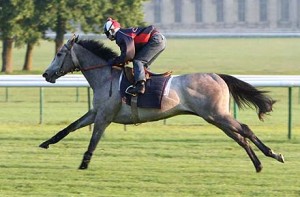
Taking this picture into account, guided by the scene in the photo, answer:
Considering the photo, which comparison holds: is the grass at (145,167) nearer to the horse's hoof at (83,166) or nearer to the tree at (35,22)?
the horse's hoof at (83,166)

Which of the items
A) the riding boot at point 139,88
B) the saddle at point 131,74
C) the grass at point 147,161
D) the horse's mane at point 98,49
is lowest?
the grass at point 147,161

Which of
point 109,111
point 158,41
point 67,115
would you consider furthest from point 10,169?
point 67,115

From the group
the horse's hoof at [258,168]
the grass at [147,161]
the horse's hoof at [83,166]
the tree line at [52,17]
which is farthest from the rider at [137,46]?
the tree line at [52,17]

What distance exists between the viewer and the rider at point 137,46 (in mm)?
10844

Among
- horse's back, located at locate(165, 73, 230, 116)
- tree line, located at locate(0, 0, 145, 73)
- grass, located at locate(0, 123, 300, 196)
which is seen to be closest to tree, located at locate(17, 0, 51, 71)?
tree line, located at locate(0, 0, 145, 73)

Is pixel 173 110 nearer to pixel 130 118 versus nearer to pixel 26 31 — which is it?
pixel 130 118

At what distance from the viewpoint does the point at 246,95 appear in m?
11.3

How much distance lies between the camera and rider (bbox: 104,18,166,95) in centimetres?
1084

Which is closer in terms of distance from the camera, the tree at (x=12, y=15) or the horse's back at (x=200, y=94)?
the horse's back at (x=200, y=94)

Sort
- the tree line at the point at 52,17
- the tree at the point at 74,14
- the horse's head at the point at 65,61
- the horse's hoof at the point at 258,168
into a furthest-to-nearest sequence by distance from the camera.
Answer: the tree at the point at 74,14
the tree line at the point at 52,17
the horse's head at the point at 65,61
the horse's hoof at the point at 258,168

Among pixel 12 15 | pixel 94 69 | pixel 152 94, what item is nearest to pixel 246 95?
pixel 152 94

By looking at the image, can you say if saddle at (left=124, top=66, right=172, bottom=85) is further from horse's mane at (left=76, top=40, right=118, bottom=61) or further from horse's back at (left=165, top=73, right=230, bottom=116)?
horse's mane at (left=76, top=40, right=118, bottom=61)

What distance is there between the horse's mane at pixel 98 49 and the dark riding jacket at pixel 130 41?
23 cm

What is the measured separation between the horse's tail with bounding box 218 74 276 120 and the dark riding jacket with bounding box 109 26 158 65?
2.92 feet
